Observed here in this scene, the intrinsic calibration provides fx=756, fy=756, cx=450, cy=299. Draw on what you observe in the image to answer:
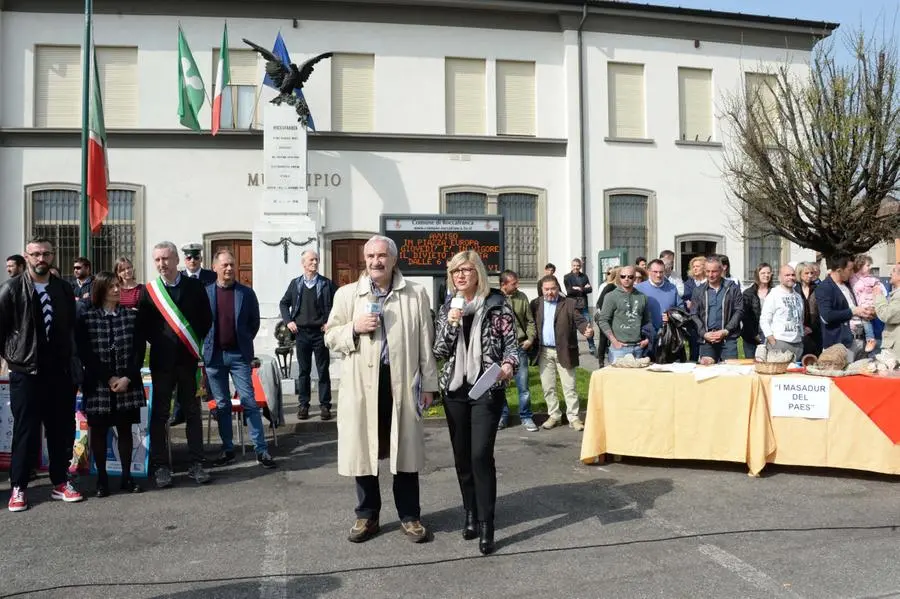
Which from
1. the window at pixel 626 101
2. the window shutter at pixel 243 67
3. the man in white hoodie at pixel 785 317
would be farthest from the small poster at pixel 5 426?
the window at pixel 626 101

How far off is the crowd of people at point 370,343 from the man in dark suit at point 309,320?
0.02 m

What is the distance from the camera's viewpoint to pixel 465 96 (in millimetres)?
20188

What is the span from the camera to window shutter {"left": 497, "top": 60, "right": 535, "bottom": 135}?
66.8ft

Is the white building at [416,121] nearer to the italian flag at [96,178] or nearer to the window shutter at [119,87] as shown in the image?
the window shutter at [119,87]

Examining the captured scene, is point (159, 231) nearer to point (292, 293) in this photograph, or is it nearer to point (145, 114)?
point (145, 114)

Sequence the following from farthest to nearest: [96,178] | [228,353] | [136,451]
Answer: [96,178], [228,353], [136,451]

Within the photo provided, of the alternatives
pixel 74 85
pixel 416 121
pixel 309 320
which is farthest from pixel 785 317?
pixel 74 85

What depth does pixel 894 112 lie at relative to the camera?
1662 centimetres

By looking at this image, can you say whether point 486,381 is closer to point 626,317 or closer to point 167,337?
point 167,337

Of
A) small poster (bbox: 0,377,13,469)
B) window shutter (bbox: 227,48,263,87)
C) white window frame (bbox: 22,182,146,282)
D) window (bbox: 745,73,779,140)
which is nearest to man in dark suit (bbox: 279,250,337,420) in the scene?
small poster (bbox: 0,377,13,469)

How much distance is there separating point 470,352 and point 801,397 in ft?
11.0

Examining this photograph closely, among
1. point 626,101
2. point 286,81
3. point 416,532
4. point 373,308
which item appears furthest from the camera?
point 626,101

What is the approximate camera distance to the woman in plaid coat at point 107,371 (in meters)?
6.12

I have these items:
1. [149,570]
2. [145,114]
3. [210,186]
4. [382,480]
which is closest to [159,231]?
[210,186]
